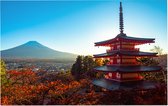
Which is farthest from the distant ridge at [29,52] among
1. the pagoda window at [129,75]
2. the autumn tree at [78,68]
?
the pagoda window at [129,75]

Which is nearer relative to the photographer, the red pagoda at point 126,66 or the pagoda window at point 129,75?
the red pagoda at point 126,66

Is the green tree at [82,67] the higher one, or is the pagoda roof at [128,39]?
the pagoda roof at [128,39]

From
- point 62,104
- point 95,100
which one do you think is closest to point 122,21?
point 95,100

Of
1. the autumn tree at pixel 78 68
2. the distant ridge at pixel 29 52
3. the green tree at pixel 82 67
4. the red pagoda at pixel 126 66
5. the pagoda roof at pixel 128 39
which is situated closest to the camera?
the red pagoda at pixel 126 66

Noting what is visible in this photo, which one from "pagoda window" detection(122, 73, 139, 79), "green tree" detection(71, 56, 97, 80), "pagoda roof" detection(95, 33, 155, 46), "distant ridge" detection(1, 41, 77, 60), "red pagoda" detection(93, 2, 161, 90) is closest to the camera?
"red pagoda" detection(93, 2, 161, 90)

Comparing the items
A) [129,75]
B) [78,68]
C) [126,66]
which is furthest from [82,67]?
[129,75]

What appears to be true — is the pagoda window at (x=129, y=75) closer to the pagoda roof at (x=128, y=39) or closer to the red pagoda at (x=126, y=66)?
the red pagoda at (x=126, y=66)

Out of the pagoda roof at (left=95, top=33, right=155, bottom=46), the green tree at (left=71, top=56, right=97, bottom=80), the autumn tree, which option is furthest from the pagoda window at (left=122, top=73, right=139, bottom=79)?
the autumn tree

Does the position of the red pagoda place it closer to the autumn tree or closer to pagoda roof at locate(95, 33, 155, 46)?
pagoda roof at locate(95, 33, 155, 46)

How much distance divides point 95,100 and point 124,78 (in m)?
2.59

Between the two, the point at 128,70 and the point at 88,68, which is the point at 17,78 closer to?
the point at 88,68

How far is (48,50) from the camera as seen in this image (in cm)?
12344

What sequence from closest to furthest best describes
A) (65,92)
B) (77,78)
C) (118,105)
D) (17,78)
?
(118,105) < (65,92) < (17,78) < (77,78)

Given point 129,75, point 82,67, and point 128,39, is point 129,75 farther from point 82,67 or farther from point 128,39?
point 82,67
